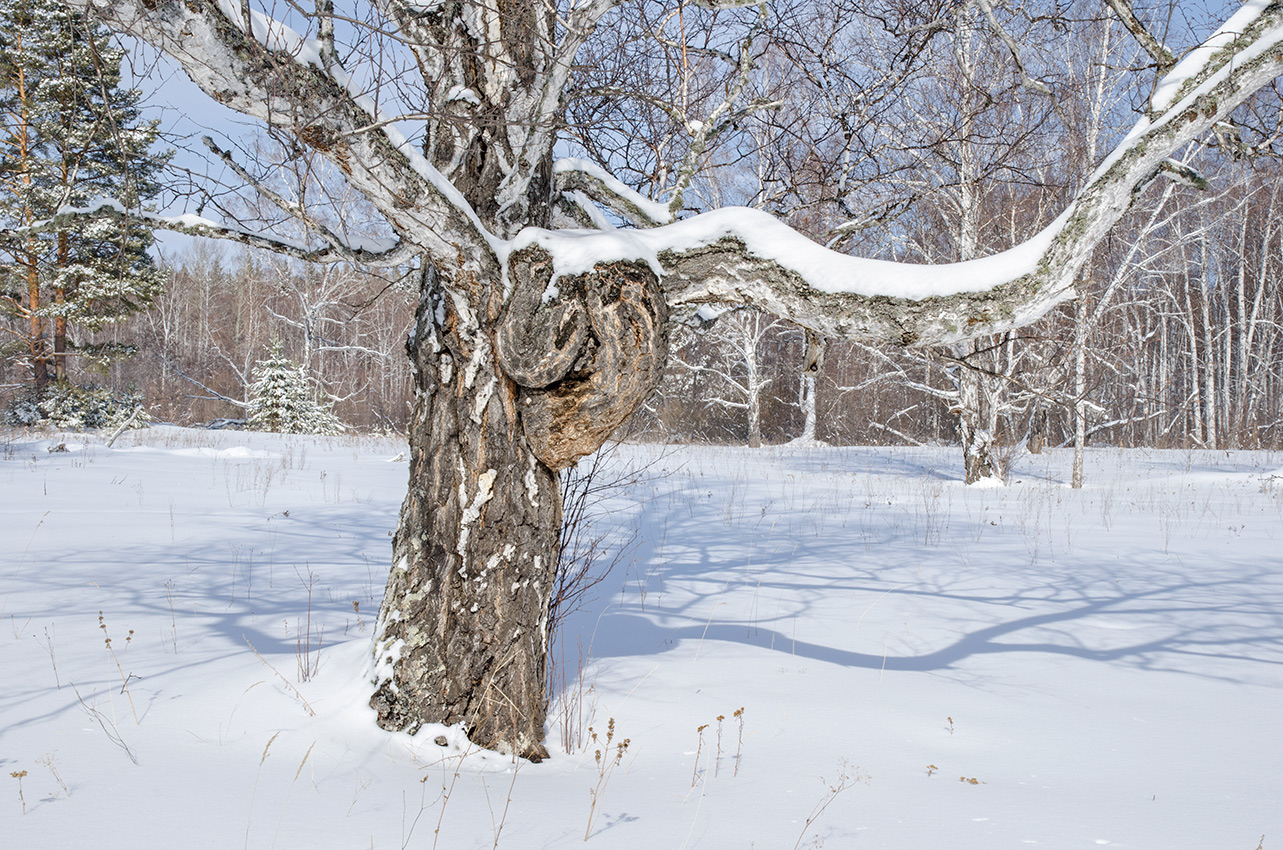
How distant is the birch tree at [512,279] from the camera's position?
8.04ft

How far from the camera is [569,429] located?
9.14ft

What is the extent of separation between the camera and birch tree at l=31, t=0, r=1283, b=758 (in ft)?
8.04

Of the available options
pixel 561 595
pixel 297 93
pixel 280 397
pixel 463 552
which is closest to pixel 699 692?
pixel 561 595

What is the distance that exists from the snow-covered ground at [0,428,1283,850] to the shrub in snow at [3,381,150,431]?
11574mm

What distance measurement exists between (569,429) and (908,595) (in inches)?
150

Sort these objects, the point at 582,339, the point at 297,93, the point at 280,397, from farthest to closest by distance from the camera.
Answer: the point at 280,397
the point at 582,339
the point at 297,93

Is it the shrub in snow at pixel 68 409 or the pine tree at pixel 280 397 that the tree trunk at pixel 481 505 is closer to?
the shrub in snow at pixel 68 409

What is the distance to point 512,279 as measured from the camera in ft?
8.71

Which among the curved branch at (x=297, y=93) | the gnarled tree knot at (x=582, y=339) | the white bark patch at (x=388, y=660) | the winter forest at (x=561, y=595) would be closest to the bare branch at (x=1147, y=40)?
the winter forest at (x=561, y=595)

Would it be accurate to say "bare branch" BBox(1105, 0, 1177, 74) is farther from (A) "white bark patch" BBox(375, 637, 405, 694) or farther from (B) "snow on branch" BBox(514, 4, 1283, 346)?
(A) "white bark patch" BBox(375, 637, 405, 694)

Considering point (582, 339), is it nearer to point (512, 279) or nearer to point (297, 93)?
point (512, 279)

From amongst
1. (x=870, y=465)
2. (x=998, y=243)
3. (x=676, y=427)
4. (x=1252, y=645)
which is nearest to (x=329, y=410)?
(x=676, y=427)

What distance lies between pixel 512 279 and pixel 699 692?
7.27 ft

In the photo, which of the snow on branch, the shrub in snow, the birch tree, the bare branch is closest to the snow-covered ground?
the birch tree
